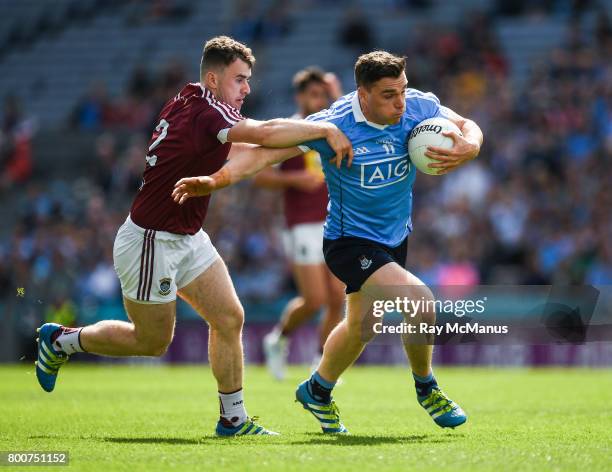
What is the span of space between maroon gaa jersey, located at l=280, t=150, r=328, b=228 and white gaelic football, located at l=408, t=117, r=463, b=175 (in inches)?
224

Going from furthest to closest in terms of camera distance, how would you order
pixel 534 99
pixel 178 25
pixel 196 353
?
pixel 178 25 < pixel 534 99 < pixel 196 353

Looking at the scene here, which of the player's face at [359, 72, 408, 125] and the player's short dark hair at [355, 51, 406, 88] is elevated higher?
the player's short dark hair at [355, 51, 406, 88]

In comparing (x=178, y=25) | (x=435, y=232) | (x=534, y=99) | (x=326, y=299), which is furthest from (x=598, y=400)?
(x=178, y=25)

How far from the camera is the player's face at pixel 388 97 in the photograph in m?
7.21

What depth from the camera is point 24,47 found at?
2948 centimetres

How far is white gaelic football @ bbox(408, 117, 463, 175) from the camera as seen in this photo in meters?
7.20

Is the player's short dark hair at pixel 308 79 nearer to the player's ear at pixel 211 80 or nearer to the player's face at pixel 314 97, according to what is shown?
the player's face at pixel 314 97

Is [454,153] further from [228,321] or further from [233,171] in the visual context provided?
[228,321]

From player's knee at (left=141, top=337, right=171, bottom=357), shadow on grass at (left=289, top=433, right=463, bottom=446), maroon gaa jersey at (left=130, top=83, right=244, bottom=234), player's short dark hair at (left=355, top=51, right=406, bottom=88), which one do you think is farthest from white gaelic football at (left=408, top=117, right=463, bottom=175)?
player's knee at (left=141, top=337, right=171, bottom=357)

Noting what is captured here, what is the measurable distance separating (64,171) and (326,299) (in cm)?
1307

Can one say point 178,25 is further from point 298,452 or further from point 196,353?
point 298,452

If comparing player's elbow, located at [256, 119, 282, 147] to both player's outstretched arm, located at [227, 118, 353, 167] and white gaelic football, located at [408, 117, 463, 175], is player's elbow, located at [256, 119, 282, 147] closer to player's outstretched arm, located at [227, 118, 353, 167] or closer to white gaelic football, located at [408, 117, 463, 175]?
player's outstretched arm, located at [227, 118, 353, 167]

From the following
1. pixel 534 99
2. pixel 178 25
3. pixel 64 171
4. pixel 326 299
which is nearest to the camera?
pixel 326 299

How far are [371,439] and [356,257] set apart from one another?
44.7 inches
